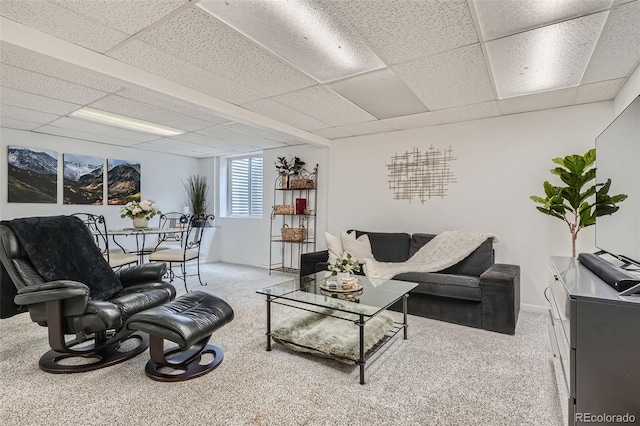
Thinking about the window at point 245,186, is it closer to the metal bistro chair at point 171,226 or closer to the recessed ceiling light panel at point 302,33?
the metal bistro chair at point 171,226

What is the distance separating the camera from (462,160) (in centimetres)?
407

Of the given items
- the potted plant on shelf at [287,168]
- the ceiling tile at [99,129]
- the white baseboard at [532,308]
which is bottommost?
the white baseboard at [532,308]

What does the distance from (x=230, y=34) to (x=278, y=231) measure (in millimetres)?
4186

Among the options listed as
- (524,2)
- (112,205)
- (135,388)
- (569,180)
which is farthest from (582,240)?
(112,205)

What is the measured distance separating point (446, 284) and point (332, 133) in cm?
273

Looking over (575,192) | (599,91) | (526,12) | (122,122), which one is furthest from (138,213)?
(599,91)

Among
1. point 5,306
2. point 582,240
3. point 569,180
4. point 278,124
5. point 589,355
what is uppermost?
point 278,124

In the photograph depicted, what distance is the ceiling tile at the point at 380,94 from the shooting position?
2.80 meters

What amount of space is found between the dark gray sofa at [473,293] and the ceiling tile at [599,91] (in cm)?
170

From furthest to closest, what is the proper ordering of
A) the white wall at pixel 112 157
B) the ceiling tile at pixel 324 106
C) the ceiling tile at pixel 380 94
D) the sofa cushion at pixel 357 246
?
the white wall at pixel 112 157 → the sofa cushion at pixel 357 246 → the ceiling tile at pixel 324 106 → the ceiling tile at pixel 380 94

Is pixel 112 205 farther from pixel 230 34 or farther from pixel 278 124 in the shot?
pixel 230 34

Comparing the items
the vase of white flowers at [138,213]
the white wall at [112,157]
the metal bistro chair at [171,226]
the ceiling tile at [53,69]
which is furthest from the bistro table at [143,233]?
the ceiling tile at [53,69]

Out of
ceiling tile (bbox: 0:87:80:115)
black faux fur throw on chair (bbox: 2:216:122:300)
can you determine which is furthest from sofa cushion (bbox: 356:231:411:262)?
ceiling tile (bbox: 0:87:80:115)

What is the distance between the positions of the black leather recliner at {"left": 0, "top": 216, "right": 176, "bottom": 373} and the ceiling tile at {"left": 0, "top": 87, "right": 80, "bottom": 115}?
→ 1497mm
